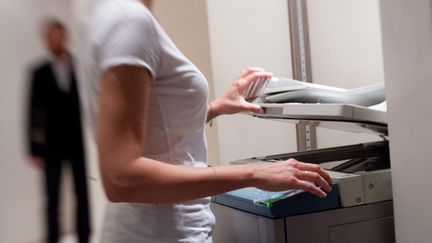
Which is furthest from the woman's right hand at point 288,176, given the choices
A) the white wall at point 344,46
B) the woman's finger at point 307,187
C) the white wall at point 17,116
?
the white wall at point 344,46

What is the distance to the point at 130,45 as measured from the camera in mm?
777

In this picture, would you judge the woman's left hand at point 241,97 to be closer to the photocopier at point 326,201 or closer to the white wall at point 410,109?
the photocopier at point 326,201

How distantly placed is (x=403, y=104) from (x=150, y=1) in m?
0.53

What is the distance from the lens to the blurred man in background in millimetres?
667

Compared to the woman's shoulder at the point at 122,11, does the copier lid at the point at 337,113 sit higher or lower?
lower

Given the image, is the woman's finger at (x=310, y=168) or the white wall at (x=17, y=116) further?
the woman's finger at (x=310, y=168)

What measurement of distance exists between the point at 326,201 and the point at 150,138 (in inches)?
17.3

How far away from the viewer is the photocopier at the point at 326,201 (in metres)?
1.08

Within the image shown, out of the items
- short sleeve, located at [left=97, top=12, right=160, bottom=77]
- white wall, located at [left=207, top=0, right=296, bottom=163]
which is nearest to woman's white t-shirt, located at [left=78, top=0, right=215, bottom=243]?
short sleeve, located at [left=97, top=12, right=160, bottom=77]

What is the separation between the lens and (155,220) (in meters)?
0.89

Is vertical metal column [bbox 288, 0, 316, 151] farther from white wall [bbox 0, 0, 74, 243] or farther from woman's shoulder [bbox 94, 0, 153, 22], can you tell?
white wall [bbox 0, 0, 74, 243]

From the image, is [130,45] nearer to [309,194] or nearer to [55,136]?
[55,136]

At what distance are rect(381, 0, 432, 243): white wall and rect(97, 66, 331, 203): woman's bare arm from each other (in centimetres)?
36

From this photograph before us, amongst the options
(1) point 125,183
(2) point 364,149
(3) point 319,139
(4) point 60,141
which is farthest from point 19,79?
(3) point 319,139
